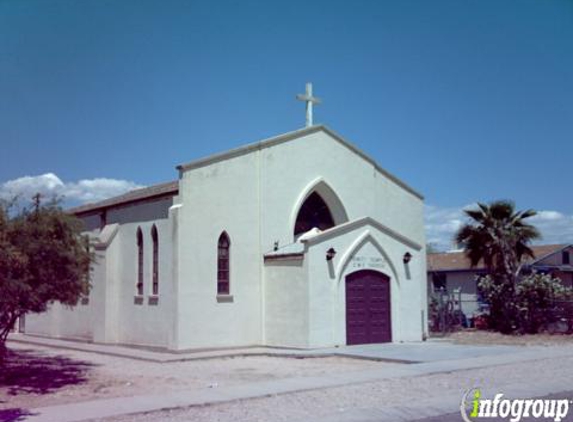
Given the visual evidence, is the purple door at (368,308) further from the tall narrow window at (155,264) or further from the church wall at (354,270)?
the tall narrow window at (155,264)

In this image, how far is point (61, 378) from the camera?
15.9 meters

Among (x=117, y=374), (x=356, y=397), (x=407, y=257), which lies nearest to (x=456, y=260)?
(x=407, y=257)

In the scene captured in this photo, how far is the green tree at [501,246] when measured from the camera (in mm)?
28656

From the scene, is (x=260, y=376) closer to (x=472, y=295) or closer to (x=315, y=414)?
(x=315, y=414)

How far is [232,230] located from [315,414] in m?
12.1

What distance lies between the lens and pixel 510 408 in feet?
38.0

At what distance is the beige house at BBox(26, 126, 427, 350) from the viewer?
71.8ft

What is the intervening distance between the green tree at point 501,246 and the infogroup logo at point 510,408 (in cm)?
1640

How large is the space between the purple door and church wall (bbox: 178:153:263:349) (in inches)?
125

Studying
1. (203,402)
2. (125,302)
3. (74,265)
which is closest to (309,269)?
(125,302)

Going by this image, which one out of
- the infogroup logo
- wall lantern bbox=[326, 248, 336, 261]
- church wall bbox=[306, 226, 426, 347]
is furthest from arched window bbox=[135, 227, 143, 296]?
the infogroup logo

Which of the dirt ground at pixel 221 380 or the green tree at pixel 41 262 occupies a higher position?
the green tree at pixel 41 262

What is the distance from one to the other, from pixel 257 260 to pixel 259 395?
10601mm

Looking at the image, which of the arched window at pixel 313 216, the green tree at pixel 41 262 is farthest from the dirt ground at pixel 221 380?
the arched window at pixel 313 216
